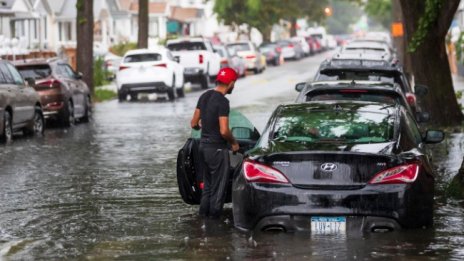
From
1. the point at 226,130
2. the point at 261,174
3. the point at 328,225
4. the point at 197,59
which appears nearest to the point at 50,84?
the point at 226,130

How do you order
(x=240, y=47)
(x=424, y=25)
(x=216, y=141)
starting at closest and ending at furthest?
(x=216, y=141) → (x=424, y=25) → (x=240, y=47)

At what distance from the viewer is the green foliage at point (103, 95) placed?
4101 cm

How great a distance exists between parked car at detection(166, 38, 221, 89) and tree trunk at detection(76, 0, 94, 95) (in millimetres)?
6870

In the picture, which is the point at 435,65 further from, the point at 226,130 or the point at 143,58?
the point at 143,58

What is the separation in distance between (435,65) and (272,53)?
5116 centimetres

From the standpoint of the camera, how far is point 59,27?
75188 mm

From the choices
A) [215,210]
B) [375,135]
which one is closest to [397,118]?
[375,135]

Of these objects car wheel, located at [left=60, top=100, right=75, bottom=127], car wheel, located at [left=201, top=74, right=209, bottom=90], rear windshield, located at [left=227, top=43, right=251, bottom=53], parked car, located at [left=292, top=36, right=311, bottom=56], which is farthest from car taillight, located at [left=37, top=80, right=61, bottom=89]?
parked car, located at [left=292, top=36, right=311, bottom=56]

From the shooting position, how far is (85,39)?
40.3 meters

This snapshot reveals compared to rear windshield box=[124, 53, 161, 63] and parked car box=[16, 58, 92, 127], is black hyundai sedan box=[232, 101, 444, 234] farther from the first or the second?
rear windshield box=[124, 53, 161, 63]

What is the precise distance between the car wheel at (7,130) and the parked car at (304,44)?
64.2 metres

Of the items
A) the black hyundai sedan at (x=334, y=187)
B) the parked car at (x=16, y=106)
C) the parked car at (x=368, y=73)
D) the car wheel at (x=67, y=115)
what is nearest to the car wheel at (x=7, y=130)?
the parked car at (x=16, y=106)

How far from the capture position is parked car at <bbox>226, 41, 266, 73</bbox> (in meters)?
62.1

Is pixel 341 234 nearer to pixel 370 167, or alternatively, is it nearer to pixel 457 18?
pixel 370 167
